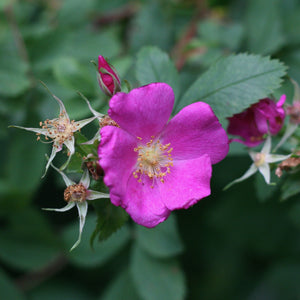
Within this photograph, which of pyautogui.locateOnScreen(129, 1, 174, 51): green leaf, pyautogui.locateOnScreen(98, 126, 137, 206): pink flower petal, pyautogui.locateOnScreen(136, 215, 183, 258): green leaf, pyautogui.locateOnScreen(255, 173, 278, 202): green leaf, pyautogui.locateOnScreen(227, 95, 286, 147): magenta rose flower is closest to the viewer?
pyautogui.locateOnScreen(98, 126, 137, 206): pink flower petal

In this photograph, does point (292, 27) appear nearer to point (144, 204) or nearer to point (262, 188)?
point (262, 188)

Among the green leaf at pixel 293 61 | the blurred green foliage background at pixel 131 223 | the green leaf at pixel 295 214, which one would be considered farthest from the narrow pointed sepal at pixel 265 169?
the green leaf at pixel 293 61

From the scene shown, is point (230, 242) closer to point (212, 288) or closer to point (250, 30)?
point (212, 288)

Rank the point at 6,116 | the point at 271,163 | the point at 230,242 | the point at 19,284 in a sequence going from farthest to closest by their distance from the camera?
1. the point at 230,242
2. the point at 19,284
3. the point at 6,116
4. the point at 271,163

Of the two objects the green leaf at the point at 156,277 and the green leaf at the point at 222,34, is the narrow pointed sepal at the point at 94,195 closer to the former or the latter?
the green leaf at the point at 156,277

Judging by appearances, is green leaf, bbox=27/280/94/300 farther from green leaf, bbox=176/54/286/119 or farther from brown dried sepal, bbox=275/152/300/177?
brown dried sepal, bbox=275/152/300/177

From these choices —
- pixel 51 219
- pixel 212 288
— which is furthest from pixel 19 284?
pixel 212 288

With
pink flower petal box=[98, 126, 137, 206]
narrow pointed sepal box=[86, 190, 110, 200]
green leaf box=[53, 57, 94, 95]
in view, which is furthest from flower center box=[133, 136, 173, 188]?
green leaf box=[53, 57, 94, 95]
